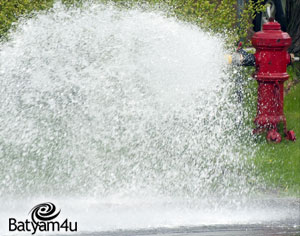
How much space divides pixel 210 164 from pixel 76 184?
1302 mm

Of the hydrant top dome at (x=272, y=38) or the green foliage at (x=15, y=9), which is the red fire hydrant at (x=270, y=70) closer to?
the hydrant top dome at (x=272, y=38)

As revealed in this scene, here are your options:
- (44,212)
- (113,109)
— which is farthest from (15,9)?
(44,212)

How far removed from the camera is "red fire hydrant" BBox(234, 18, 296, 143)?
6.90 m

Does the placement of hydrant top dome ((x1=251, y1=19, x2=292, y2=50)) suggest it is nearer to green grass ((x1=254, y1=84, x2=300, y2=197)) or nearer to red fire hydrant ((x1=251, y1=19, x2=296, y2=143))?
red fire hydrant ((x1=251, y1=19, x2=296, y2=143))

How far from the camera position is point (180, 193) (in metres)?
5.52

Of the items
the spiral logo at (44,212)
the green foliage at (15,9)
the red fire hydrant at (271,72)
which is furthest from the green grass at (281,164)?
the green foliage at (15,9)

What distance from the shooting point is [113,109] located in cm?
676

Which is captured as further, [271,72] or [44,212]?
[271,72]

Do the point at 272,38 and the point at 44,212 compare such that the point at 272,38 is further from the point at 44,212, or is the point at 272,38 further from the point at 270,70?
the point at 44,212

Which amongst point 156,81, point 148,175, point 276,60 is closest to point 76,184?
point 148,175


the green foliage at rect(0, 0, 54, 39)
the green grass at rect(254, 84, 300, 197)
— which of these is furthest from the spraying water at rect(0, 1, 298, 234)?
the green foliage at rect(0, 0, 54, 39)

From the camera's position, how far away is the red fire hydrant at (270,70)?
690 centimetres

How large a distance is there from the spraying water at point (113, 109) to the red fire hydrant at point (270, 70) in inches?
14.1

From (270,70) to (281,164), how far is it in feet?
3.71
